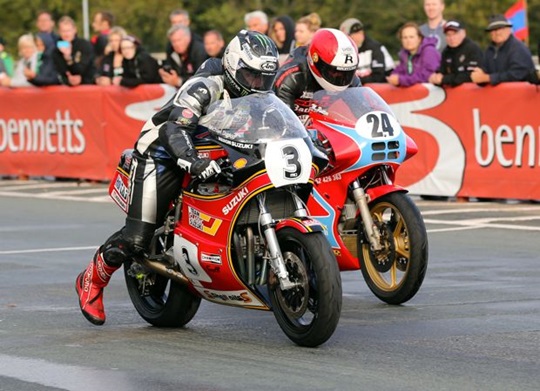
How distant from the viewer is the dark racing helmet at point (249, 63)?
28.9ft

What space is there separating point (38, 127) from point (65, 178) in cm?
86

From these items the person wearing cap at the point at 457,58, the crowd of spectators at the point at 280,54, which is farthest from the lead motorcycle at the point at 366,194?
the person wearing cap at the point at 457,58

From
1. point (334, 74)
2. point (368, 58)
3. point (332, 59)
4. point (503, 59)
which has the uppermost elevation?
point (332, 59)

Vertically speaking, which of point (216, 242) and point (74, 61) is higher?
point (216, 242)

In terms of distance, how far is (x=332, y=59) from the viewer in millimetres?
10320

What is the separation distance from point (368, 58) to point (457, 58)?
1.57 meters

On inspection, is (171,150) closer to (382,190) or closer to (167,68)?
(382,190)

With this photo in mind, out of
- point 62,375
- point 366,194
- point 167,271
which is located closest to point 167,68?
point 366,194

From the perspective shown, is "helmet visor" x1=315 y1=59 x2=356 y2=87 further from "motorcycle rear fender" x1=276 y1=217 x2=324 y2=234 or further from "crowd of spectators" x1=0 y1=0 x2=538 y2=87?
"crowd of spectators" x1=0 y1=0 x2=538 y2=87

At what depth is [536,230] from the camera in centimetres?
1454

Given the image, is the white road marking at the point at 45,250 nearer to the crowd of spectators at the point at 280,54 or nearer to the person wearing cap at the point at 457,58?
the crowd of spectators at the point at 280,54

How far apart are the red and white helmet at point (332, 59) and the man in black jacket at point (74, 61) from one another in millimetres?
11843

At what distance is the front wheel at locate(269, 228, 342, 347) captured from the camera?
8094mm

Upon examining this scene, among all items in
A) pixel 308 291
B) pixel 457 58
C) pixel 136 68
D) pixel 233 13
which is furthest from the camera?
pixel 233 13
